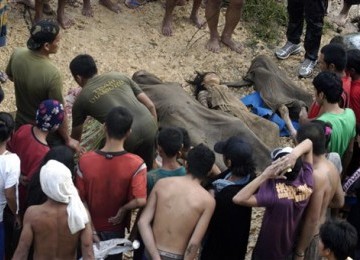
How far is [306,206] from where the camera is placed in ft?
14.6

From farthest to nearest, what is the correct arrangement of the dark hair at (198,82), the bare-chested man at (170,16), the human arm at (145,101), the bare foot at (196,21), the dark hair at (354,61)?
the bare foot at (196,21) < the bare-chested man at (170,16) < the dark hair at (198,82) < the dark hair at (354,61) < the human arm at (145,101)

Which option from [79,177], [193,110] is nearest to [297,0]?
[193,110]

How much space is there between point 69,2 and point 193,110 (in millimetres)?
2540

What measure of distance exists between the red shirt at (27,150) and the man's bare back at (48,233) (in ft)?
1.97

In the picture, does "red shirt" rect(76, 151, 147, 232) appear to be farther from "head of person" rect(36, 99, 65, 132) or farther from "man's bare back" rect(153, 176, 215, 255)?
"head of person" rect(36, 99, 65, 132)

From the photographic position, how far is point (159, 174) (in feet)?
14.6

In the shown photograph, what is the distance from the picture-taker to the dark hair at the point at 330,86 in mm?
5152

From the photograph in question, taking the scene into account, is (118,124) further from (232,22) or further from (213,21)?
(232,22)

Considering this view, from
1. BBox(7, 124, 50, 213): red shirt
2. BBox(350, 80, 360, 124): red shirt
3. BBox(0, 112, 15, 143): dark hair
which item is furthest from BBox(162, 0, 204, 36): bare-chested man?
BBox(0, 112, 15, 143): dark hair

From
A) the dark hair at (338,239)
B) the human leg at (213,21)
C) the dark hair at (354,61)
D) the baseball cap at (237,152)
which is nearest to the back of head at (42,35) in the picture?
the baseball cap at (237,152)

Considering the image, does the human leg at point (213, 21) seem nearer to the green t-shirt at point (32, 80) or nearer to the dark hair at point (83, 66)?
the dark hair at point (83, 66)

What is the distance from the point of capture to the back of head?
200 inches

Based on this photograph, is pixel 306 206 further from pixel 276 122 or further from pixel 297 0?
pixel 297 0

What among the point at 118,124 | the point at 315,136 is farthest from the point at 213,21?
the point at 118,124
